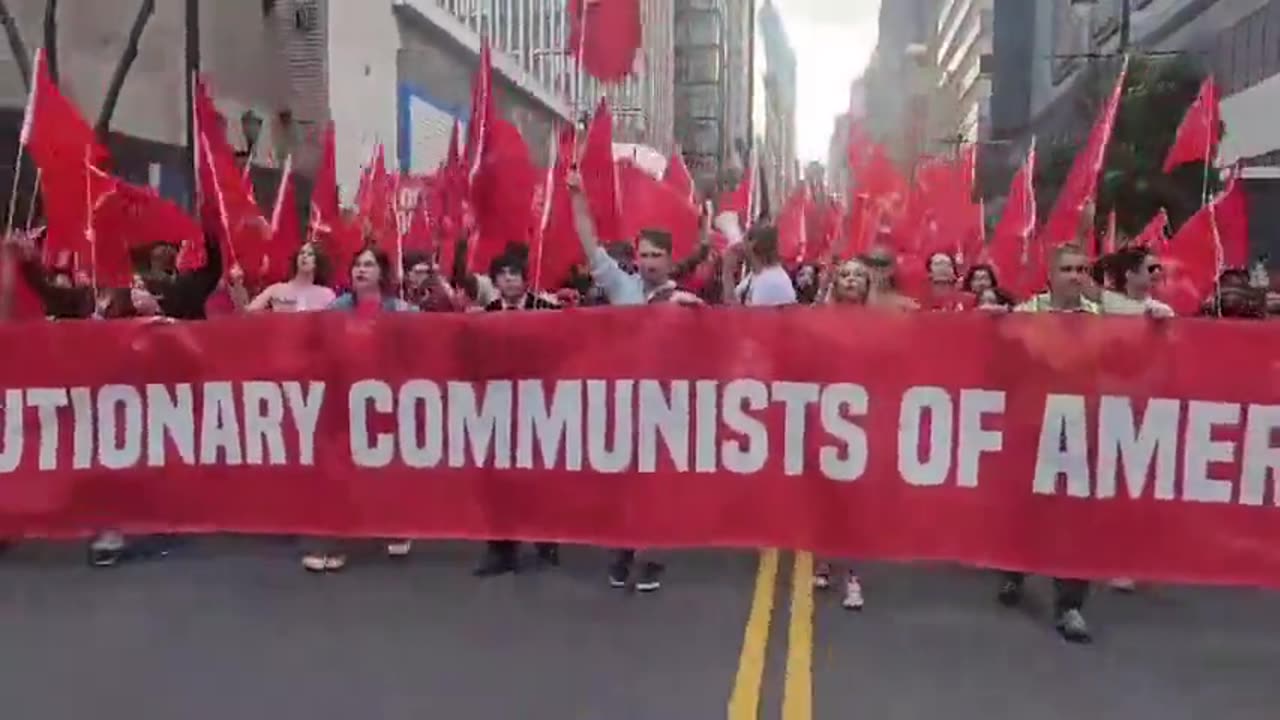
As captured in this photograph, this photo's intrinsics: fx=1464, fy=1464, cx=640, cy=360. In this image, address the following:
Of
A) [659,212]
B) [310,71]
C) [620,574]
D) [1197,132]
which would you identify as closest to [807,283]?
[659,212]

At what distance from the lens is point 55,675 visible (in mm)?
5594

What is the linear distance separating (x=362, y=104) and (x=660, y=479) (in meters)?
35.1

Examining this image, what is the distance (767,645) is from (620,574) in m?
1.23

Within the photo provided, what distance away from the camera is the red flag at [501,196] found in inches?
390

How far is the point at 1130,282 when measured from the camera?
7.34 m

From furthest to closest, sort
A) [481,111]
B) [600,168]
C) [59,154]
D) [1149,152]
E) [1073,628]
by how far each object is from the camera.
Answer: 1. [1149,152]
2. [600,168]
3. [481,111]
4. [59,154]
5. [1073,628]

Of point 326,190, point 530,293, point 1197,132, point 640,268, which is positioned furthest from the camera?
point 326,190

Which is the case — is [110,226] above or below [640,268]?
above

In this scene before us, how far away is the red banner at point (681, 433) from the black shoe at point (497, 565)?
1.33ft

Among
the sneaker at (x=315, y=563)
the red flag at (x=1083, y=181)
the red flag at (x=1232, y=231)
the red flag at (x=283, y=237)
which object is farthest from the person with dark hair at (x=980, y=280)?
the sneaker at (x=315, y=563)

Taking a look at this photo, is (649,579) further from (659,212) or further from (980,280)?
(659,212)

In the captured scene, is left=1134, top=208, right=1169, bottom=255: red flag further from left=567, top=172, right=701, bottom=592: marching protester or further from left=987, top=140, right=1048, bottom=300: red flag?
left=567, top=172, right=701, bottom=592: marching protester

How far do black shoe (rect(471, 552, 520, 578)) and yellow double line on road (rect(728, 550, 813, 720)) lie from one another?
1.23 metres

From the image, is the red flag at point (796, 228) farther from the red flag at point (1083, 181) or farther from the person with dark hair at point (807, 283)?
the red flag at point (1083, 181)
